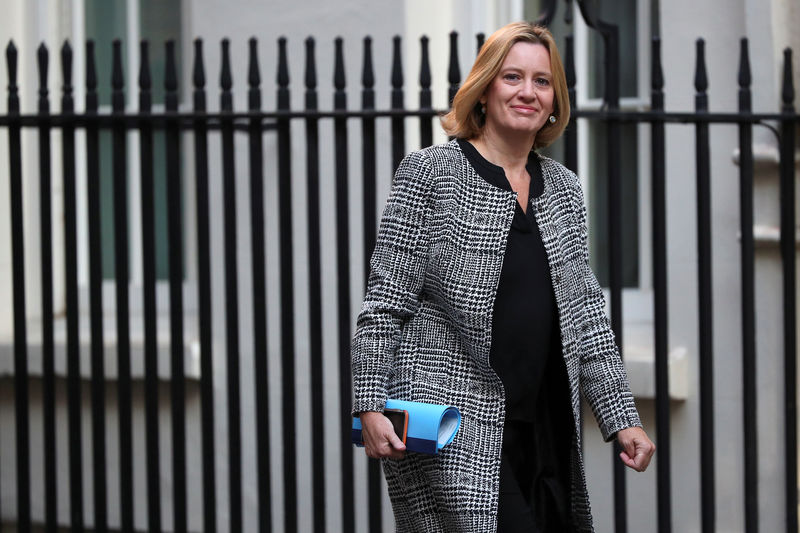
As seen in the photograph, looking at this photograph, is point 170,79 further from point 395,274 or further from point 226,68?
point 395,274

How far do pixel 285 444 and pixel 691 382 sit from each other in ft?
5.47

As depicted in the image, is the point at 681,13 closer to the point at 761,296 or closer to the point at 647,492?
the point at 761,296

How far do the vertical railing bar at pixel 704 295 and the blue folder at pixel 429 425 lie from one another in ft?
5.67

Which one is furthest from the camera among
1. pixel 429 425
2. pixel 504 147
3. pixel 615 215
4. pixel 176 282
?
pixel 176 282

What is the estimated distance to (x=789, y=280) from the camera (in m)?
4.01

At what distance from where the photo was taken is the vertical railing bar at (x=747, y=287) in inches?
156

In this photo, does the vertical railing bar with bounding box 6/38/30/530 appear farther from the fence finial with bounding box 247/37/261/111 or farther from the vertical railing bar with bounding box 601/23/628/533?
the vertical railing bar with bounding box 601/23/628/533

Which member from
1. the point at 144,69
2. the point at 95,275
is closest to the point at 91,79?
the point at 144,69

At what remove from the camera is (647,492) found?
194 inches

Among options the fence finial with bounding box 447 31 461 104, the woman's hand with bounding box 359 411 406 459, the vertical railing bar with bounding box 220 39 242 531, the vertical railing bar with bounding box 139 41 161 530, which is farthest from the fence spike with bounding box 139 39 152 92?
the woman's hand with bounding box 359 411 406 459

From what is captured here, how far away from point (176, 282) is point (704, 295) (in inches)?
68.5

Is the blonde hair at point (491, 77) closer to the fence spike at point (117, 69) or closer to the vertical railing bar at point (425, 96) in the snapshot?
the vertical railing bar at point (425, 96)

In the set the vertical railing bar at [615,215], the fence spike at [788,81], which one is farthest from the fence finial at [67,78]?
the fence spike at [788,81]

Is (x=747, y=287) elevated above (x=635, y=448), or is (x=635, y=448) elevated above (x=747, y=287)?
(x=747, y=287)
